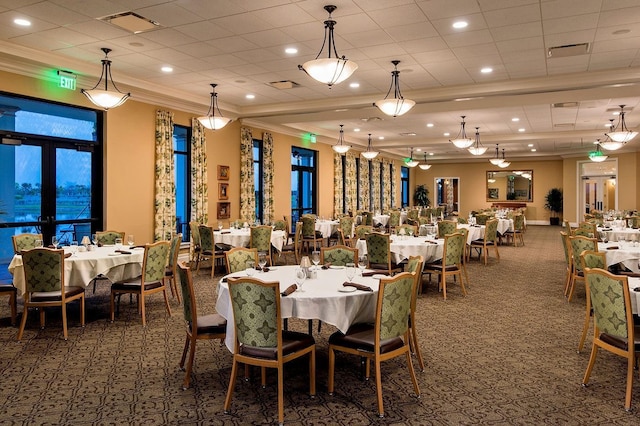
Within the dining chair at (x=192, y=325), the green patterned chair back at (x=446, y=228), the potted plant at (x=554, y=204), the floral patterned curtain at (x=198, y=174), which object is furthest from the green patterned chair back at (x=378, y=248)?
the potted plant at (x=554, y=204)

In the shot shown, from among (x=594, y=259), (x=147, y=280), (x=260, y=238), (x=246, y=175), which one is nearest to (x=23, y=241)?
(x=147, y=280)

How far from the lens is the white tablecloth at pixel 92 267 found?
552 cm

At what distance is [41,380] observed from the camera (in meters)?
4.02

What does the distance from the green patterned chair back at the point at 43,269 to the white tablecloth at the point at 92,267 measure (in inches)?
9.3

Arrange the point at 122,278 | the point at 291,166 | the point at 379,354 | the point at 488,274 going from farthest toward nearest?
the point at 291,166
the point at 488,274
the point at 122,278
the point at 379,354

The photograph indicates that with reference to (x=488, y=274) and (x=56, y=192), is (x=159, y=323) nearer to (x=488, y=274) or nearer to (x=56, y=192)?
(x=56, y=192)

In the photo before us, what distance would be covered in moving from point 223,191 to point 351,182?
774 centimetres

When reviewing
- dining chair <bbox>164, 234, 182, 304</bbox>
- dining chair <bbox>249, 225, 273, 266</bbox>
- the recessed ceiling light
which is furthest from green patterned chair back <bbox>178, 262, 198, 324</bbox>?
dining chair <bbox>249, 225, 273, 266</bbox>

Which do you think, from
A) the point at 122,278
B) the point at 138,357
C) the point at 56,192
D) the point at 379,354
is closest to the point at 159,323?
the point at 122,278

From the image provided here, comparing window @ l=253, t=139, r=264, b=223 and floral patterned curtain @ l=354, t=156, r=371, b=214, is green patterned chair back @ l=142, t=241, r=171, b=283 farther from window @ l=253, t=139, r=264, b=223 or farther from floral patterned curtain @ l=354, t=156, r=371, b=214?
floral patterned curtain @ l=354, t=156, r=371, b=214

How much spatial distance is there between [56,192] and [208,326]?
5720mm

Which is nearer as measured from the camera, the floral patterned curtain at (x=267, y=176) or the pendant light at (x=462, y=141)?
the pendant light at (x=462, y=141)

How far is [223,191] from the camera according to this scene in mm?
11781

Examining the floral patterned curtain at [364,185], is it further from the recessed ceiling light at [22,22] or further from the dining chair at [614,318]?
the dining chair at [614,318]
